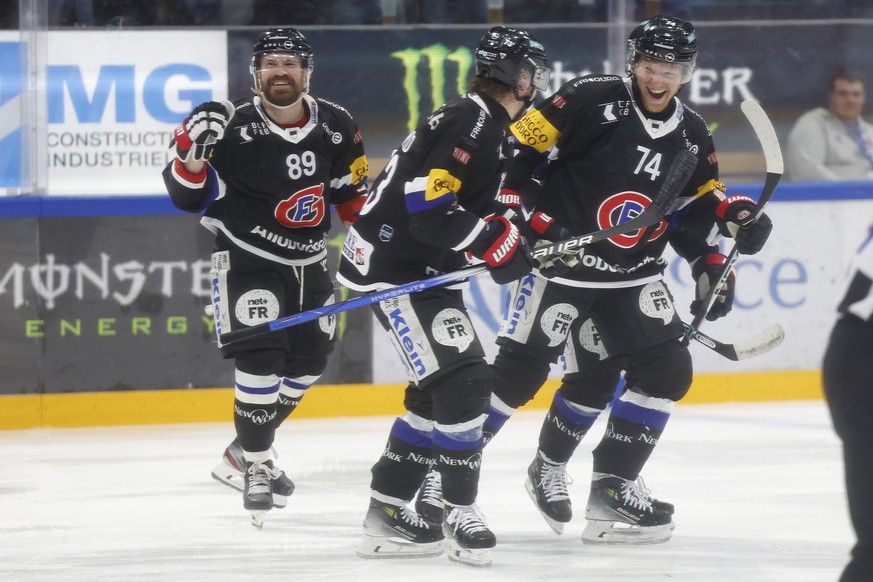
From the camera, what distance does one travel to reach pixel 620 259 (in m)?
3.56

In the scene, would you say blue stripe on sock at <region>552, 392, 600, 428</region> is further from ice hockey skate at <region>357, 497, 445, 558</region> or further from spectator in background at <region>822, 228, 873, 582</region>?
spectator in background at <region>822, 228, 873, 582</region>

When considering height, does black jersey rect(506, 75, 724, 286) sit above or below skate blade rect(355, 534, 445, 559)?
above

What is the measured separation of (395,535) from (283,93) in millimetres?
1251

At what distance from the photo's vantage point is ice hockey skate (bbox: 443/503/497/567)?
330cm

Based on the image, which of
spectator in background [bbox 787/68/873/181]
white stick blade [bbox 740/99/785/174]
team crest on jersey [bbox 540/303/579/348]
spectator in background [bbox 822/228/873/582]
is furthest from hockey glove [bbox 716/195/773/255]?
spectator in background [bbox 787/68/873/181]

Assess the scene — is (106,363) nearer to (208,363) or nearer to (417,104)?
(208,363)

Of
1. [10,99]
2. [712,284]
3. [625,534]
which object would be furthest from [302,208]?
[10,99]

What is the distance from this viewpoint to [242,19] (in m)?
5.78

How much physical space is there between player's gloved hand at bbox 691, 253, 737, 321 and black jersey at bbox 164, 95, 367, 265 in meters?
1.05

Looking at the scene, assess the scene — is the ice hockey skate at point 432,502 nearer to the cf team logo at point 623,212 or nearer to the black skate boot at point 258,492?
the black skate boot at point 258,492

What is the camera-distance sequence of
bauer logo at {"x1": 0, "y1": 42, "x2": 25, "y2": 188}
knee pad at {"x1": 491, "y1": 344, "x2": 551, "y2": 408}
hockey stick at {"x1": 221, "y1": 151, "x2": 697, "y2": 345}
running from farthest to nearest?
bauer logo at {"x1": 0, "y1": 42, "x2": 25, "y2": 188} < knee pad at {"x1": 491, "y1": 344, "x2": 551, "y2": 408} < hockey stick at {"x1": 221, "y1": 151, "x2": 697, "y2": 345}

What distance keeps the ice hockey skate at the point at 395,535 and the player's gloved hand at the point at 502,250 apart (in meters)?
0.65

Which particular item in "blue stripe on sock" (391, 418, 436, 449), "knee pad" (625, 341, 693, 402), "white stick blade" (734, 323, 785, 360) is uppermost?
"white stick blade" (734, 323, 785, 360)

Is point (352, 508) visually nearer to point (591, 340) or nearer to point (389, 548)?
point (389, 548)
